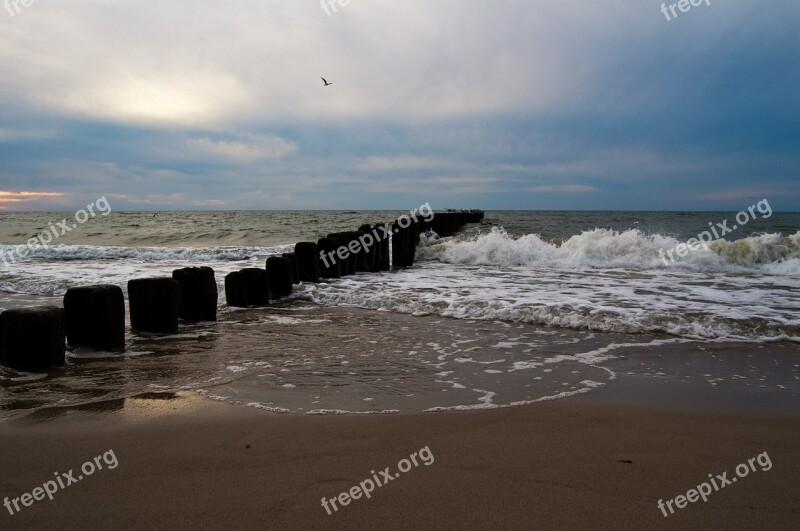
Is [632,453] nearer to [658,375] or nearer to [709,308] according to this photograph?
[658,375]

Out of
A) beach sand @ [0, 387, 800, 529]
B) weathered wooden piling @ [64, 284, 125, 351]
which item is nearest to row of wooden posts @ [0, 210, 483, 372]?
weathered wooden piling @ [64, 284, 125, 351]

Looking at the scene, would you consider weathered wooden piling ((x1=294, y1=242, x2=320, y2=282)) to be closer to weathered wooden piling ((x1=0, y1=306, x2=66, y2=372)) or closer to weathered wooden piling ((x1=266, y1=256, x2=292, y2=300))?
weathered wooden piling ((x1=266, y1=256, x2=292, y2=300))

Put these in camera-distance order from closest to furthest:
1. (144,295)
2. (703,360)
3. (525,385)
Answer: (525,385), (703,360), (144,295)

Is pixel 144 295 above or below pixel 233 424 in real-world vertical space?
above

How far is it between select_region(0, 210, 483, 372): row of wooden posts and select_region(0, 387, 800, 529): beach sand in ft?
4.40

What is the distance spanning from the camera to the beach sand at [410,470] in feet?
6.98

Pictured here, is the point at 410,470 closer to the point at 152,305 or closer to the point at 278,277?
the point at 152,305

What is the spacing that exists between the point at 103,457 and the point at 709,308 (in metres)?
6.96

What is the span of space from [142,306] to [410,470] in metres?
4.25

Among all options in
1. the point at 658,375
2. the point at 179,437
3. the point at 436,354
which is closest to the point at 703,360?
the point at 658,375

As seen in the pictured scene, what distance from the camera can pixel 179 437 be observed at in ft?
9.54

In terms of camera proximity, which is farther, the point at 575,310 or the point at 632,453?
the point at 575,310

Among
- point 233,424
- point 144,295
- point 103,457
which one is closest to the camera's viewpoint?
point 103,457

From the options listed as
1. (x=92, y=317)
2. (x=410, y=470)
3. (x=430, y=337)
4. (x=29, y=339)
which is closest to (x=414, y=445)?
(x=410, y=470)
